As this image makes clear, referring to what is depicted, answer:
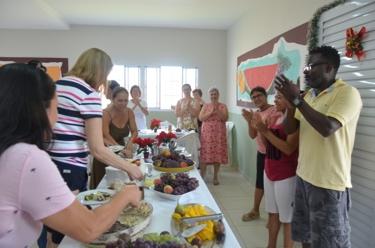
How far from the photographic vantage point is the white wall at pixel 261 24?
117 inches

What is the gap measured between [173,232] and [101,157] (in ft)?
1.69

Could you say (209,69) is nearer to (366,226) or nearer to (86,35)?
(86,35)

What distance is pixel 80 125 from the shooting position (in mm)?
1540

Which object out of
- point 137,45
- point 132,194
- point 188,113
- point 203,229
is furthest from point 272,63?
point 137,45

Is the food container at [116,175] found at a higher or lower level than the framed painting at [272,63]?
lower

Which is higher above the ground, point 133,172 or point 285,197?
point 133,172

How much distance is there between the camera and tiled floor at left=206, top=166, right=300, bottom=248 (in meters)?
2.81

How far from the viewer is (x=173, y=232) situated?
119cm

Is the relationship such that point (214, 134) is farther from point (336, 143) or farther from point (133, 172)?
point (133, 172)

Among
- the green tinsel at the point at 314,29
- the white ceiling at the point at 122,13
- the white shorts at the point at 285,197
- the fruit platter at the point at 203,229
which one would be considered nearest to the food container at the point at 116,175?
the fruit platter at the point at 203,229

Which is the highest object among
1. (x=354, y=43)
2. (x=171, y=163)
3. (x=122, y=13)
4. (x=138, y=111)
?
(x=122, y=13)

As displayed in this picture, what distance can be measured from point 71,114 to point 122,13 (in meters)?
4.06

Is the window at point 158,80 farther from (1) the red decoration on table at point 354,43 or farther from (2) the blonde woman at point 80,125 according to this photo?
(2) the blonde woman at point 80,125

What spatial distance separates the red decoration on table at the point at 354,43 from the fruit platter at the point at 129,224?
1.61m
